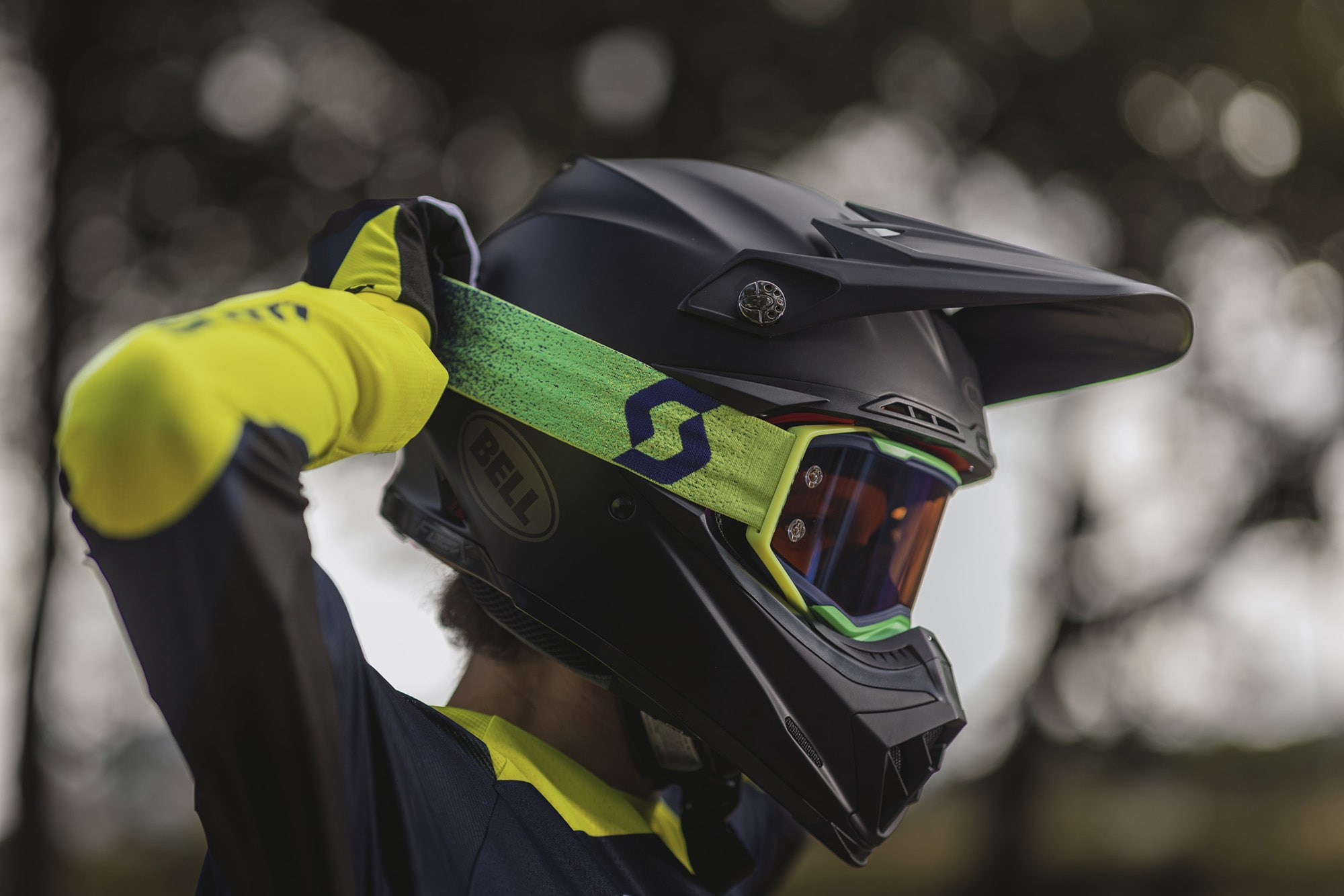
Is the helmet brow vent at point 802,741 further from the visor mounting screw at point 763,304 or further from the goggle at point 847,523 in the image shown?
the visor mounting screw at point 763,304

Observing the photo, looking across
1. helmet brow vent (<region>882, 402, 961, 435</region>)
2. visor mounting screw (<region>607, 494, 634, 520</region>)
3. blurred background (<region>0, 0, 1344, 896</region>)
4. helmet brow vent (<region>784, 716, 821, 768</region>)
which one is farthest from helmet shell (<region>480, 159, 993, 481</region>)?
blurred background (<region>0, 0, 1344, 896</region>)

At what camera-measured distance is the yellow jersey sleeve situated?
847mm

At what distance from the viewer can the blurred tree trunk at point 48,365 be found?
5.21 m

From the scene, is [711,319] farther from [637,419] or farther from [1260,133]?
[1260,133]

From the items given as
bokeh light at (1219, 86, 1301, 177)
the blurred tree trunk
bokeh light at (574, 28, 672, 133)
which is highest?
bokeh light at (1219, 86, 1301, 177)

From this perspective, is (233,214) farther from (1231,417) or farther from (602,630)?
(1231,417)

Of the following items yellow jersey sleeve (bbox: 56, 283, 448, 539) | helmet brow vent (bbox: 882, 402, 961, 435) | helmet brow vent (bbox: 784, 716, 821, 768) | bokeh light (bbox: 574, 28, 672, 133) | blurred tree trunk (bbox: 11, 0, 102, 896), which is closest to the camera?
yellow jersey sleeve (bbox: 56, 283, 448, 539)

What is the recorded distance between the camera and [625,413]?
57.2 inches

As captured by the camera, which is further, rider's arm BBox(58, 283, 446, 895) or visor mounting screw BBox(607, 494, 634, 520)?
visor mounting screw BBox(607, 494, 634, 520)

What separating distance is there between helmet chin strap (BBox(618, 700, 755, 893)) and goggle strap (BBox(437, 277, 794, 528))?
0.39 m

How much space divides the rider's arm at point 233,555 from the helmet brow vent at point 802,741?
2.17 feet

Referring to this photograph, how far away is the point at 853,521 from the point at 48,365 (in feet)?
17.9

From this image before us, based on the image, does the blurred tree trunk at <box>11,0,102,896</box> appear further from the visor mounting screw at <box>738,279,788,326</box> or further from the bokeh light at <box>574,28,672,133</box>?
the visor mounting screw at <box>738,279,788,326</box>

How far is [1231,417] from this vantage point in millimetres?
5875
